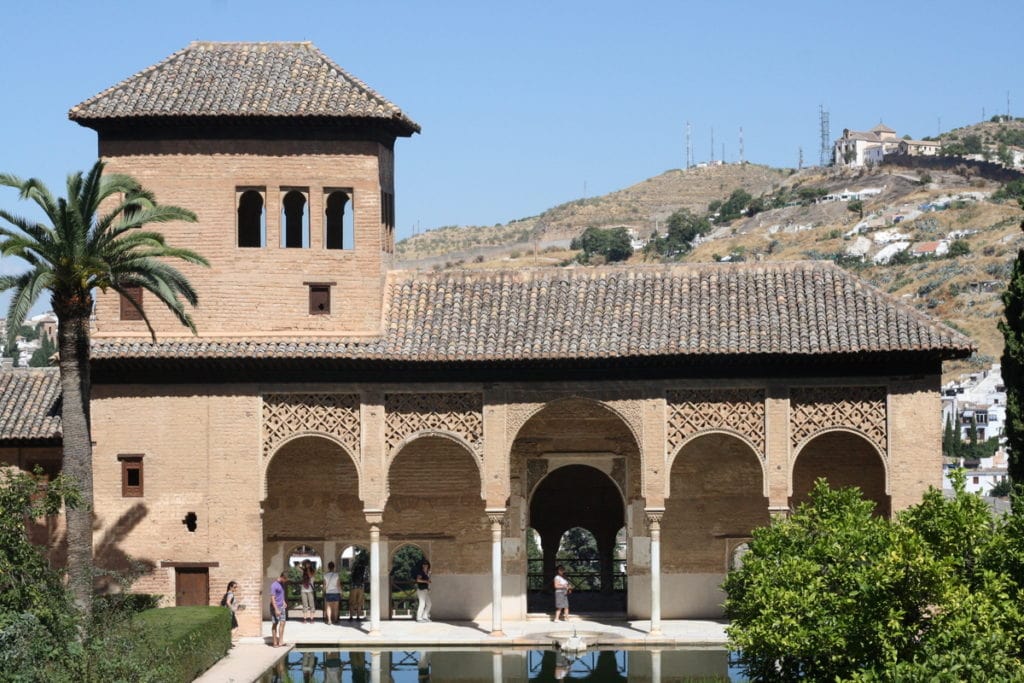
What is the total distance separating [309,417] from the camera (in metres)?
30.9

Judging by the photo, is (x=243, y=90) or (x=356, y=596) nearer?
(x=243, y=90)

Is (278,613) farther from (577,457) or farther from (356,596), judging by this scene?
(577,457)

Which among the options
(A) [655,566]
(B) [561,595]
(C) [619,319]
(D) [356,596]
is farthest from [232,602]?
(C) [619,319]

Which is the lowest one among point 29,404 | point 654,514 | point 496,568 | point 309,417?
point 496,568

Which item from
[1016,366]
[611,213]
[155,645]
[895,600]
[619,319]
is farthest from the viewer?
[611,213]

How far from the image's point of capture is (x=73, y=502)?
26.6 m

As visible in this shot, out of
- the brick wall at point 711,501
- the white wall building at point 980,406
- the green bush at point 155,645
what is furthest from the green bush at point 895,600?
the white wall building at point 980,406

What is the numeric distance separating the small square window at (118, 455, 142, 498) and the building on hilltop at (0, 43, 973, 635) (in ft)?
0.16

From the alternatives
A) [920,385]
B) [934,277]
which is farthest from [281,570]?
[934,277]

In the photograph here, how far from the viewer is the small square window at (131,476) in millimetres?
30812

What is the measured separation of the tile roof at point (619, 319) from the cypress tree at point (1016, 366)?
82 cm

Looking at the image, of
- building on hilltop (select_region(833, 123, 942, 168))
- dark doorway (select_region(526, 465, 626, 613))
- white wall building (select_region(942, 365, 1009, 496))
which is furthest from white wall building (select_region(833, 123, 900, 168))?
dark doorway (select_region(526, 465, 626, 613))

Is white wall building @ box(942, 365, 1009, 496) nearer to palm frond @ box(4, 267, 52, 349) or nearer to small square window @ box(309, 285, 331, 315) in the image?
small square window @ box(309, 285, 331, 315)

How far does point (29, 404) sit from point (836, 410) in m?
14.1
